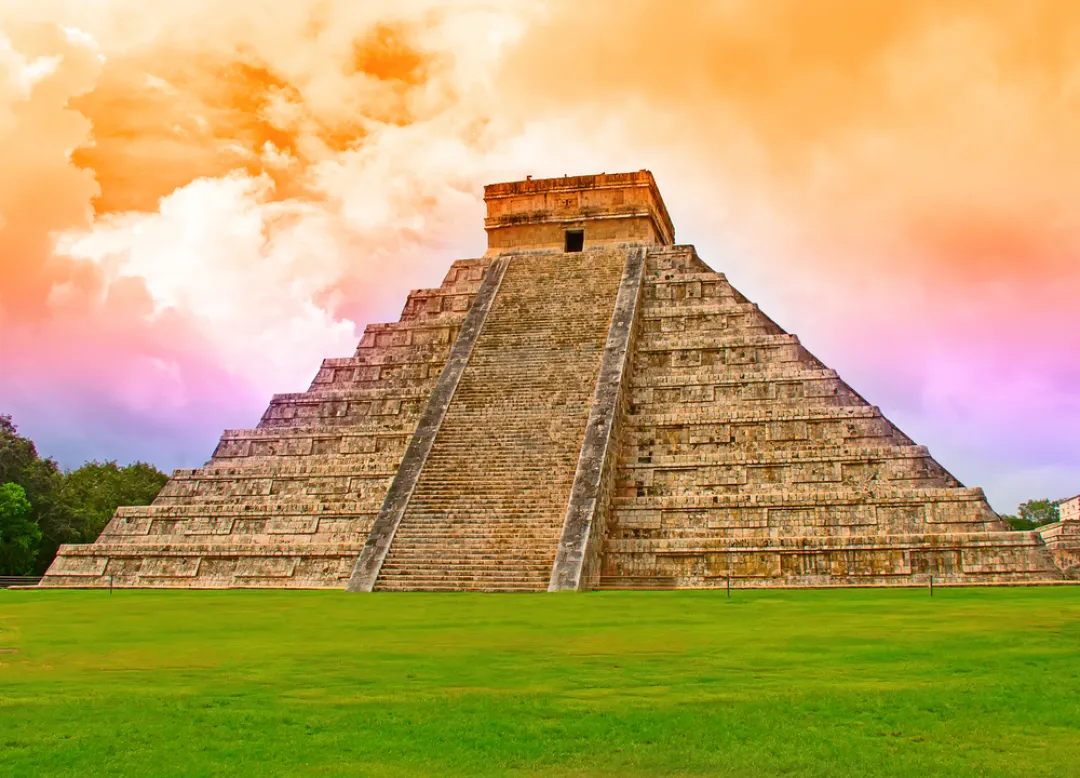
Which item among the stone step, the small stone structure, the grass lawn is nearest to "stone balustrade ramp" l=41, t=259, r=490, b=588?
the stone step

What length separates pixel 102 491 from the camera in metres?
45.8

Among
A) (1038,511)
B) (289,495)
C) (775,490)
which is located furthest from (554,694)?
(1038,511)

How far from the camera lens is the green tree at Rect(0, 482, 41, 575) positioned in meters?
30.1

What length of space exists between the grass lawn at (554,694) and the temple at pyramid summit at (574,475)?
543 centimetres

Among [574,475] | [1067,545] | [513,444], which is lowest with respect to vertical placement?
[1067,545]

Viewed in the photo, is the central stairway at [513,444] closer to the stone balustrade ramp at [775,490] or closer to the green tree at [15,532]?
the stone balustrade ramp at [775,490]

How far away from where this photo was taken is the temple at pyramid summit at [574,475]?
713 inches

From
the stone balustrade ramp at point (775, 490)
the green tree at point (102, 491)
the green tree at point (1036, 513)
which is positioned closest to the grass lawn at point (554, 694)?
the stone balustrade ramp at point (775, 490)

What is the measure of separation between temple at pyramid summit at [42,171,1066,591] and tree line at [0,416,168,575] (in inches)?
413

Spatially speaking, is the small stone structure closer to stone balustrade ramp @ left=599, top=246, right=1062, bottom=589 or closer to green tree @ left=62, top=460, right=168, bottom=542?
stone balustrade ramp @ left=599, top=246, right=1062, bottom=589

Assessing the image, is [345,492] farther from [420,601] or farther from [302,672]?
[302,672]

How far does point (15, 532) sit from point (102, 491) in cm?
1541

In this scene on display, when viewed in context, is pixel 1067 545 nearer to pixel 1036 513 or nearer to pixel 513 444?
pixel 513 444

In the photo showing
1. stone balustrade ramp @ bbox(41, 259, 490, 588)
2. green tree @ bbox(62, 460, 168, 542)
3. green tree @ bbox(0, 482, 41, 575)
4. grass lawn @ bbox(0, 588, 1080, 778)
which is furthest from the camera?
green tree @ bbox(62, 460, 168, 542)
